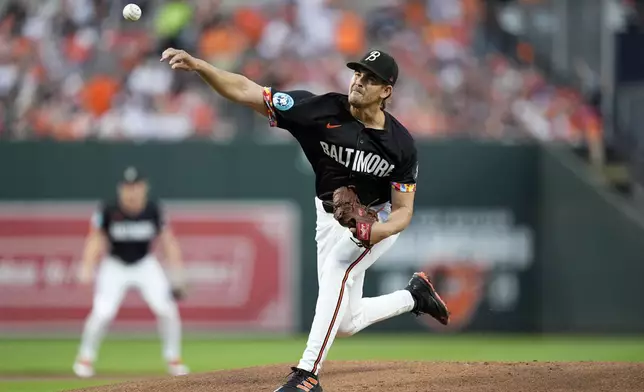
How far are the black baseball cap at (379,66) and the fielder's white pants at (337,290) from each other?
1.05 meters

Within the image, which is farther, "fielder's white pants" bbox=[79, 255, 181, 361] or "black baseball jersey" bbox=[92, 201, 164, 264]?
"black baseball jersey" bbox=[92, 201, 164, 264]

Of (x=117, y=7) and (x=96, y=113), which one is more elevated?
(x=117, y=7)

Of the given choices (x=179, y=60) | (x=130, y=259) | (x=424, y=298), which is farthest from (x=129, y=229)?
(x=179, y=60)

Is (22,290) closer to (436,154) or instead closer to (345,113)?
(436,154)

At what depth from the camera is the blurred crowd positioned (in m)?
16.5

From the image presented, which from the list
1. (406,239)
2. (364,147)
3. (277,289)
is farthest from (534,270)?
(364,147)

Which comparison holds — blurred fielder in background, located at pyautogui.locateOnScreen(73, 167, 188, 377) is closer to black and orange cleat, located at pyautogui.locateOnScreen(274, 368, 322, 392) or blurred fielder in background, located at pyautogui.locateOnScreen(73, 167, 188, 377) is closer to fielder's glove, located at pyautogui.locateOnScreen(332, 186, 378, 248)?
black and orange cleat, located at pyautogui.locateOnScreen(274, 368, 322, 392)

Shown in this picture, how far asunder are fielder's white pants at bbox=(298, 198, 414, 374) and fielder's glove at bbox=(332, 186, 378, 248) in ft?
0.83

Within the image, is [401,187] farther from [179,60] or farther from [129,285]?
[129,285]

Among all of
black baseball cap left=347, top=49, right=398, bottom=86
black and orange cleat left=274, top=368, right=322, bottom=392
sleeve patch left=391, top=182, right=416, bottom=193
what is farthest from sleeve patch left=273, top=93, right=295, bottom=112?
black and orange cleat left=274, top=368, right=322, bottom=392

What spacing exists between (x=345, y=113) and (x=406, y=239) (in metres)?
8.86

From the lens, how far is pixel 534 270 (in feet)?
54.3

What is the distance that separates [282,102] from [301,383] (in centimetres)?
191

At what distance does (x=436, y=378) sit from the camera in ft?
26.5
